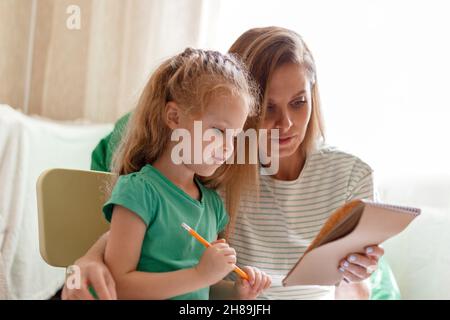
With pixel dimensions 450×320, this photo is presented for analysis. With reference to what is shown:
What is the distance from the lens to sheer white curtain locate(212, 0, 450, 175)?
5.89ft

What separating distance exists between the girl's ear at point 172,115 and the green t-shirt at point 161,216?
0.07 metres

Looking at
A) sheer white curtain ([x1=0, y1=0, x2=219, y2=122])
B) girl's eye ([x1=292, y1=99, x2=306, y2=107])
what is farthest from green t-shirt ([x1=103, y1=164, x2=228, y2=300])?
sheer white curtain ([x1=0, y1=0, x2=219, y2=122])

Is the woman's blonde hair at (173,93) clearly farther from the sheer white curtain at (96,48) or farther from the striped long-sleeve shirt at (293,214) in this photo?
the sheer white curtain at (96,48)

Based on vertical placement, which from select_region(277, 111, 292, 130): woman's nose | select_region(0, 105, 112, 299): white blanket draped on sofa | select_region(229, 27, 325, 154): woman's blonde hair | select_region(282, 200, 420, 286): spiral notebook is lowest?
select_region(0, 105, 112, 299): white blanket draped on sofa

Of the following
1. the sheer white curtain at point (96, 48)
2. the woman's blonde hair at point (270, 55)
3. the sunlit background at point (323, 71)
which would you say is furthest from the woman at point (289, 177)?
the sheer white curtain at point (96, 48)

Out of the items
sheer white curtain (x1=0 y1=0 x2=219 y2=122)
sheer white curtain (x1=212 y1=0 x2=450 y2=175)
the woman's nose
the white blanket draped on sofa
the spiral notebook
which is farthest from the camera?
sheer white curtain (x1=0 y1=0 x2=219 y2=122)

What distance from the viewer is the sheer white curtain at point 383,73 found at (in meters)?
1.79

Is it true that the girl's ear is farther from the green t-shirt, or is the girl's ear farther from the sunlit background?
the sunlit background

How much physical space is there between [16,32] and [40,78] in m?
0.18

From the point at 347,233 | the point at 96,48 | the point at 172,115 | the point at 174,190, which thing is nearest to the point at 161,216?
the point at 174,190

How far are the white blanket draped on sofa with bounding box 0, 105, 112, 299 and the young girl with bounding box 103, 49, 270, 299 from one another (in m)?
0.67

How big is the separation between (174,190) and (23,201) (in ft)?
2.70

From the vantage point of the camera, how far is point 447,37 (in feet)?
5.87
